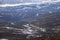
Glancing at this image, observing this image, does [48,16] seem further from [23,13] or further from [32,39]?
[32,39]

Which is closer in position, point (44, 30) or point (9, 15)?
point (44, 30)

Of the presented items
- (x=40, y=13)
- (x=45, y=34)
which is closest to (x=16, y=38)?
(x=45, y=34)

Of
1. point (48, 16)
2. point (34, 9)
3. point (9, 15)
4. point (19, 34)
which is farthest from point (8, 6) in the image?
point (19, 34)

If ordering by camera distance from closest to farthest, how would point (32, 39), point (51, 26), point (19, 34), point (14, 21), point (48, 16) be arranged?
point (32, 39), point (19, 34), point (51, 26), point (14, 21), point (48, 16)

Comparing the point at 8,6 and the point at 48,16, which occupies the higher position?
the point at 8,6

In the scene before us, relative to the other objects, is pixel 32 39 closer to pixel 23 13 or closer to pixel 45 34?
pixel 45 34

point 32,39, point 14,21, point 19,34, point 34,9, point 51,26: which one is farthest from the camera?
point 34,9

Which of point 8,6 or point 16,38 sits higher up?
point 8,6

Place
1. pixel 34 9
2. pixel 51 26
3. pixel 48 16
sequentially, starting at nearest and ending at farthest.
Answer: pixel 51 26 < pixel 48 16 < pixel 34 9

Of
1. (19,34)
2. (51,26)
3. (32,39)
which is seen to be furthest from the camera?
(51,26)
